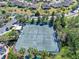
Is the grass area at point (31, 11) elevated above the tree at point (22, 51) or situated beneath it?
situated beneath

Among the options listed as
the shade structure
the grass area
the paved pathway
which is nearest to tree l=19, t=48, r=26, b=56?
the shade structure

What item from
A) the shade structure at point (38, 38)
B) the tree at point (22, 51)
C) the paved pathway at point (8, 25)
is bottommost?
the shade structure at point (38, 38)

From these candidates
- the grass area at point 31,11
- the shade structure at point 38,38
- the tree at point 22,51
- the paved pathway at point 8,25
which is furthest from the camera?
the grass area at point 31,11

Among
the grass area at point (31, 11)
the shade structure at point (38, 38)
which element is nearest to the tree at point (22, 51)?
the shade structure at point (38, 38)

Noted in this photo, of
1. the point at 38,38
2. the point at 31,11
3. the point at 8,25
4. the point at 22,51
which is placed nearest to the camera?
the point at 22,51

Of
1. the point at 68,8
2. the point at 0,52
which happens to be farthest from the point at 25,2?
the point at 0,52

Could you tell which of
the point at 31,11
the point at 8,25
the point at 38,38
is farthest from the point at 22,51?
the point at 31,11

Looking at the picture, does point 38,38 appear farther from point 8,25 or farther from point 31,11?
point 31,11

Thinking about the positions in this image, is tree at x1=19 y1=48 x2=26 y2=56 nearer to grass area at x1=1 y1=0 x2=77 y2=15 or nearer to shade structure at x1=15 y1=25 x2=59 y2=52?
shade structure at x1=15 y1=25 x2=59 y2=52

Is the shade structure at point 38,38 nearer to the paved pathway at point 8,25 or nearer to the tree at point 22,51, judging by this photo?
the tree at point 22,51
